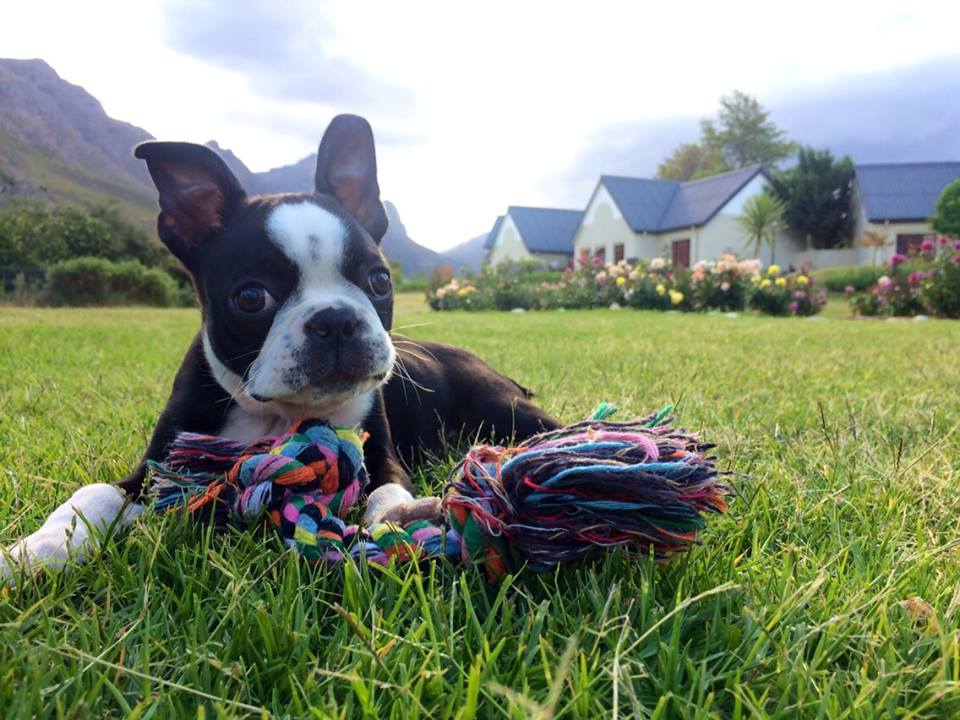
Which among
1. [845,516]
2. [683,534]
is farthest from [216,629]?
[845,516]

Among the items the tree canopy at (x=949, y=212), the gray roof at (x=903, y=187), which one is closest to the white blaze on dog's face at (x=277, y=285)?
the tree canopy at (x=949, y=212)

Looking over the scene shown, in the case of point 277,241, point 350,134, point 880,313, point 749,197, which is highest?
point 749,197

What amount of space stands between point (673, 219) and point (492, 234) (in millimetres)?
15845

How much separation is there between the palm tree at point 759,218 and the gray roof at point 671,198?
4.57 feet

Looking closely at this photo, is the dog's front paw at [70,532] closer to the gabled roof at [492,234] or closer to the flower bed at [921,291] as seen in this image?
the flower bed at [921,291]

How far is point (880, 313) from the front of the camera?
47.1ft

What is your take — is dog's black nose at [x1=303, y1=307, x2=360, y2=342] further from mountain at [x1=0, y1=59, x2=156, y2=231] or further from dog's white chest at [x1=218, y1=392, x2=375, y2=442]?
mountain at [x1=0, y1=59, x2=156, y2=231]

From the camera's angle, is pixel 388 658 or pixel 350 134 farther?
pixel 350 134

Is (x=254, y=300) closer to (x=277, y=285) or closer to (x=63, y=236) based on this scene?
(x=277, y=285)

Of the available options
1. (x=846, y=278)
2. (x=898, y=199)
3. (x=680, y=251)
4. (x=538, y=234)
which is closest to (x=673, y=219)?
(x=680, y=251)

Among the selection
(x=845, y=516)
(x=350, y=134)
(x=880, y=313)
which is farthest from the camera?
(x=880, y=313)

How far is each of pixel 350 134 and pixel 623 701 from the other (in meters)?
2.27

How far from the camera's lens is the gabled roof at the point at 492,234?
45463mm

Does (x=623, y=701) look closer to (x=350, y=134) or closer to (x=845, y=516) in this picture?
(x=845, y=516)
